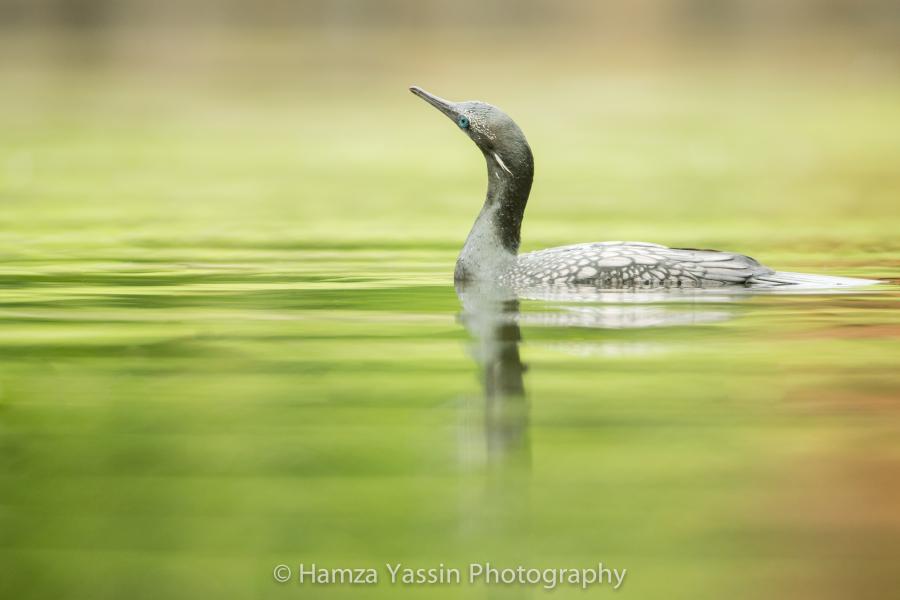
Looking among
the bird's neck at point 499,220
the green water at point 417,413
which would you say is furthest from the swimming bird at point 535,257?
the green water at point 417,413

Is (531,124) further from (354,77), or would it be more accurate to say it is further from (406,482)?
(406,482)

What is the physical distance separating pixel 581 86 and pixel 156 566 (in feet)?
98.3

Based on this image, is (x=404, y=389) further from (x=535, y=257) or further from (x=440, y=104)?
(x=440, y=104)

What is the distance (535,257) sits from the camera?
912 centimetres

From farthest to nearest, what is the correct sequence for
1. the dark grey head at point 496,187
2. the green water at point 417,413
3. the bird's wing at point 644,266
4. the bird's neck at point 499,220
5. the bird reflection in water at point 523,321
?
the bird's neck at point 499,220 → the dark grey head at point 496,187 → the bird's wing at point 644,266 → the bird reflection in water at point 523,321 → the green water at point 417,413

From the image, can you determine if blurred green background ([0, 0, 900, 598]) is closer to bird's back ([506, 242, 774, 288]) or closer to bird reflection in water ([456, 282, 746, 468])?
bird reflection in water ([456, 282, 746, 468])

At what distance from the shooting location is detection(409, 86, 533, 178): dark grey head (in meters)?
9.12

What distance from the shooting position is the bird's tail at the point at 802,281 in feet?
29.6

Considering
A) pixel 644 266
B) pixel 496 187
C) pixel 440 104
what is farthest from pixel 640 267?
pixel 440 104

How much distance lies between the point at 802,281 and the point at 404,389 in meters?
3.45

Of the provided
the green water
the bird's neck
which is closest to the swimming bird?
the bird's neck

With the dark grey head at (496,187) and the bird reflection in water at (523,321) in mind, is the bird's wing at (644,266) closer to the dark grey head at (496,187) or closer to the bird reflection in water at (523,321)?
the bird reflection in water at (523,321)

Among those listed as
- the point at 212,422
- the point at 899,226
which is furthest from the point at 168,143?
the point at 212,422

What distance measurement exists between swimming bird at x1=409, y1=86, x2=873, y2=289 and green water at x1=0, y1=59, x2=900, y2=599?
8.4 inches
